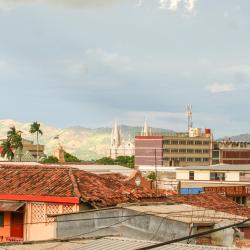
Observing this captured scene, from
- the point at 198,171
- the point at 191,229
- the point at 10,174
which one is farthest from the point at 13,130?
the point at 191,229

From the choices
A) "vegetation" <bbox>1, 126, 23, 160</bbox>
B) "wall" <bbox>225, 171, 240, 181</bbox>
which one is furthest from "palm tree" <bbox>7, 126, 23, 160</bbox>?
"wall" <bbox>225, 171, 240, 181</bbox>

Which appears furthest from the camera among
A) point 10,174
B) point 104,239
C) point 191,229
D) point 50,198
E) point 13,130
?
point 13,130

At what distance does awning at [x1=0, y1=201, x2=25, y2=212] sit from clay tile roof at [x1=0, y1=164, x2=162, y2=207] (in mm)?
555

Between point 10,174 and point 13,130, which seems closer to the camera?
point 10,174

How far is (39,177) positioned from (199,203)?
7551 millimetres

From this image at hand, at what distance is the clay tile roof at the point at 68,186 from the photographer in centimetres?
2462

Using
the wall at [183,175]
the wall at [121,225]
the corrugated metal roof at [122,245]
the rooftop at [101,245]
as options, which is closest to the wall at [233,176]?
the wall at [183,175]

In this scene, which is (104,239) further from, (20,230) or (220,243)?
(20,230)

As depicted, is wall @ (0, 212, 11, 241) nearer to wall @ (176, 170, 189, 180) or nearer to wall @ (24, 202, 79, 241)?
wall @ (24, 202, 79, 241)

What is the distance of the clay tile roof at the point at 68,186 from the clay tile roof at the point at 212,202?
2587 millimetres

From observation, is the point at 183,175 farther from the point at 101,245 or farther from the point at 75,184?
the point at 101,245

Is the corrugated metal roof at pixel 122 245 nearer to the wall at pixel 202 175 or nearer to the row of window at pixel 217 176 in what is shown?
the row of window at pixel 217 176

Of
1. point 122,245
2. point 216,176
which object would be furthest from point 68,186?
point 216,176

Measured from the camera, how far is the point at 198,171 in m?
77.6
